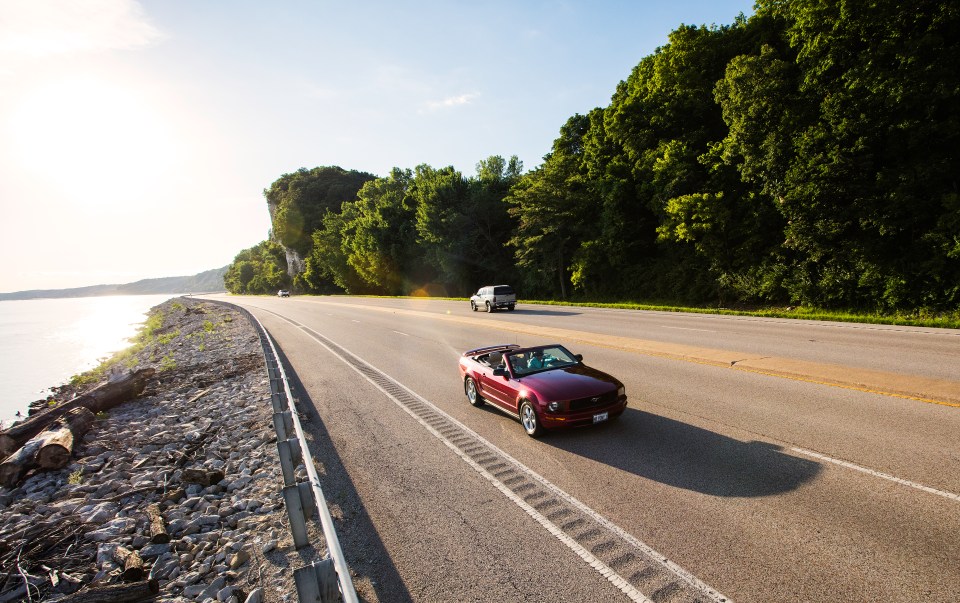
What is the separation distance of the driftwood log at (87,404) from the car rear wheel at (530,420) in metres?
11.7

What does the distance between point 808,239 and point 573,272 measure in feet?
61.5

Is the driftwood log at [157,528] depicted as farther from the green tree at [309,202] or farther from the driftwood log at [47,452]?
the green tree at [309,202]

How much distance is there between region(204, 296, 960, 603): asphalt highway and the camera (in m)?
3.96

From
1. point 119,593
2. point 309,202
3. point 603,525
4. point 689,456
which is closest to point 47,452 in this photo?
point 119,593

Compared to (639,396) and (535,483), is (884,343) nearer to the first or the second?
(639,396)

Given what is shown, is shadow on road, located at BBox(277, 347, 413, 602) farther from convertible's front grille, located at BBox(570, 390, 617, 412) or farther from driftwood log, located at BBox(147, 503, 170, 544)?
convertible's front grille, located at BBox(570, 390, 617, 412)

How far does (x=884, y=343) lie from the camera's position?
527 inches

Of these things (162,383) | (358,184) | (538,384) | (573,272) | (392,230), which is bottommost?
(162,383)

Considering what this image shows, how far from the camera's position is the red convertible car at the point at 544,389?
23.7 feet

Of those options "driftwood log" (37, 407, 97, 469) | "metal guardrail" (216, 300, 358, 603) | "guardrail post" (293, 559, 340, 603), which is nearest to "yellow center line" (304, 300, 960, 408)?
"metal guardrail" (216, 300, 358, 603)

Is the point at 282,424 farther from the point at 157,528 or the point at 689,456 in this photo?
the point at 689,456

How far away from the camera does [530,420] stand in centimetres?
759

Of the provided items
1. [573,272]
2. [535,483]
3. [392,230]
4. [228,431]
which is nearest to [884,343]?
[535,483]

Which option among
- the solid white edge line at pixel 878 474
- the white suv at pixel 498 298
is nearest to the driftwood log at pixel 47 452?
the solid white edge line at pixel 878 474
